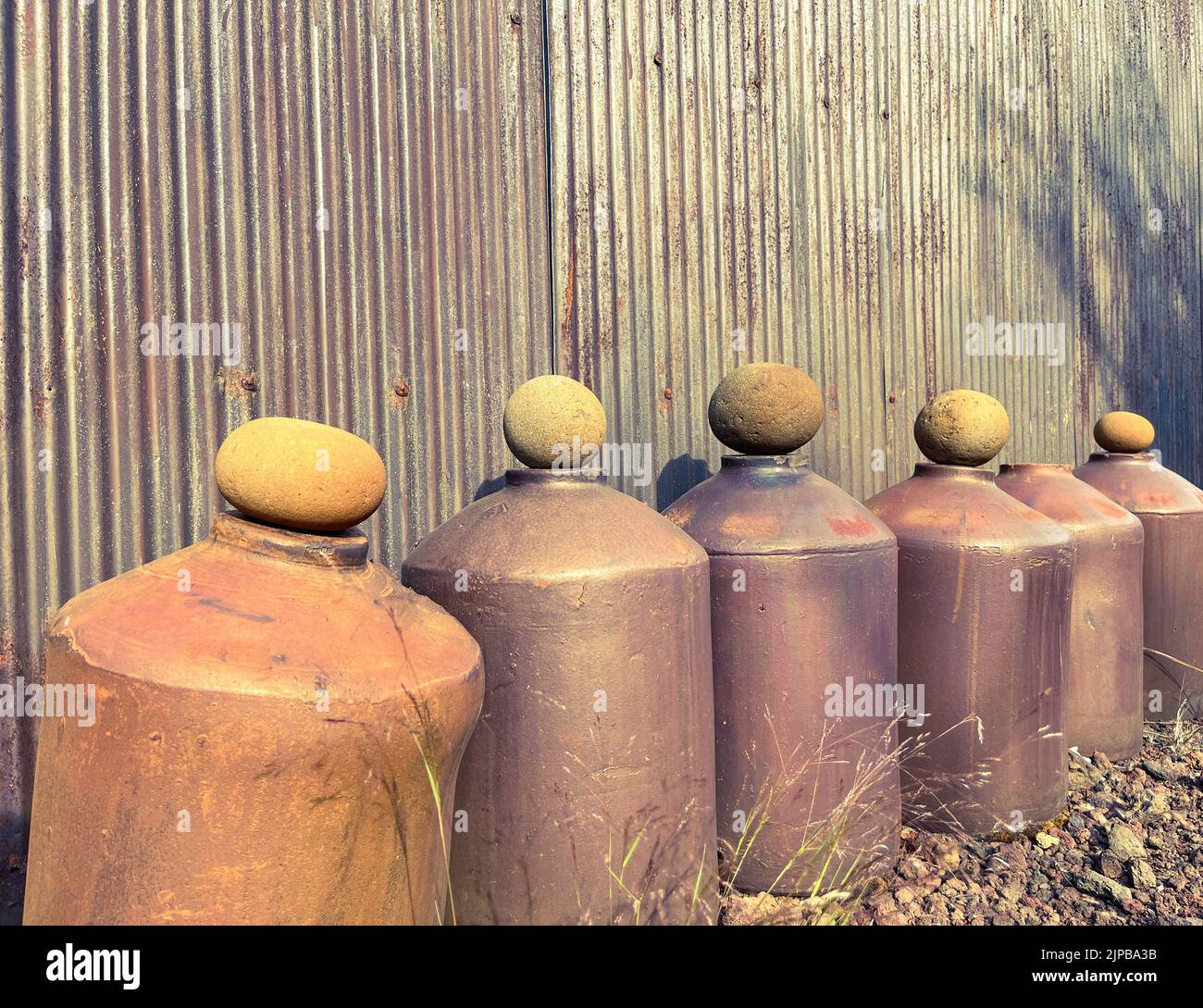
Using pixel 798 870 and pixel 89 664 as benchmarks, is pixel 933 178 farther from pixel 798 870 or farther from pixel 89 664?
A: pixel 89 664

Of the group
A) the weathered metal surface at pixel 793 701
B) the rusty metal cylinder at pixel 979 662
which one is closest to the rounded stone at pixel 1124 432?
the rusty metal cylinder at pixel 979 662

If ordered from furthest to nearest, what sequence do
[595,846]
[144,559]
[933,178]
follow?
1. [933,178]
2. [144,559]
3. [595,846]

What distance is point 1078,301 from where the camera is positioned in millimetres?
8406

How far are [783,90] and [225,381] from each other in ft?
13.1

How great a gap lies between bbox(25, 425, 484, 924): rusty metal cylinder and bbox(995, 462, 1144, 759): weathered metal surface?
4150 mm

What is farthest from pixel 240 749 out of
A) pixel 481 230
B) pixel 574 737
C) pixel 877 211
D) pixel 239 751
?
pixel 877 211

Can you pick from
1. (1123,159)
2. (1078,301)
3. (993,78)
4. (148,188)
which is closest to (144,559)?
(148,188)

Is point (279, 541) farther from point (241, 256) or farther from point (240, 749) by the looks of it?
point (241, 256)

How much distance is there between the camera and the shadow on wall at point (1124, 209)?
26.0 ft

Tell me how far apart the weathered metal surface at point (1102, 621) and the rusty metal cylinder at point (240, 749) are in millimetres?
4150

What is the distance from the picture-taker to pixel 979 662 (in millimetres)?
4289

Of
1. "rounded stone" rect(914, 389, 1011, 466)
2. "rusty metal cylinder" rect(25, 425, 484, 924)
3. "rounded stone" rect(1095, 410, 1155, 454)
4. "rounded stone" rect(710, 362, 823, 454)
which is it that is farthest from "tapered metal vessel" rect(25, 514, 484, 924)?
"rounded stone" rect(1095, 410, 1155, 454)

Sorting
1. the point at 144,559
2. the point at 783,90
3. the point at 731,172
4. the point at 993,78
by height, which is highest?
the point at 993,78

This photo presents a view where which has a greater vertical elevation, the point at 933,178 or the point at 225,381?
the point at 933,178
